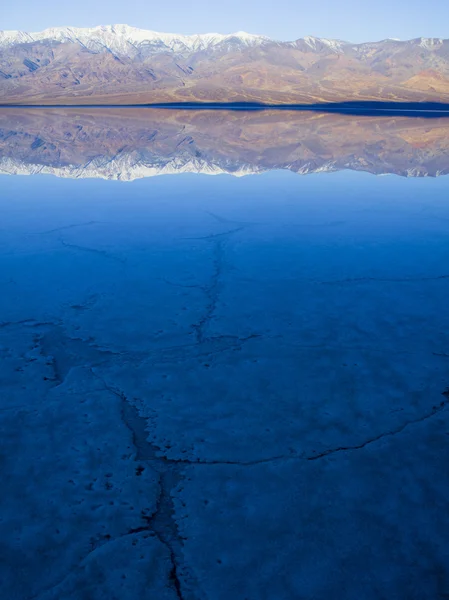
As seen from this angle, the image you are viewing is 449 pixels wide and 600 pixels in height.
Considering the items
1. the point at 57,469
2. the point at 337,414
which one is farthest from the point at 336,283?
the point at 57,469

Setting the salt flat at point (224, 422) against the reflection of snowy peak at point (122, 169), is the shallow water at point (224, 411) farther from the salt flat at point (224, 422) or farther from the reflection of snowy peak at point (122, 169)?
the reflection of snowy peak at point (122, 169)

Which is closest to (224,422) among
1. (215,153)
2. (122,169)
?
(122,169)

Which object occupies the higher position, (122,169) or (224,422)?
(122,169)

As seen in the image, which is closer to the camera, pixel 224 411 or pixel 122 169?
pixel 224 411

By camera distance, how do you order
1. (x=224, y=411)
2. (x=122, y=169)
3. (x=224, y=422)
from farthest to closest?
1. (x=122, y=169)
2. (x=224, y=411)
3. (x=224, y=422)

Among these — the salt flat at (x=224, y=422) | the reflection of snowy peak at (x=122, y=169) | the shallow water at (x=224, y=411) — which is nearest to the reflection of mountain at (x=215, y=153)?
the reflection of snowy peak at (x=122, y=169)

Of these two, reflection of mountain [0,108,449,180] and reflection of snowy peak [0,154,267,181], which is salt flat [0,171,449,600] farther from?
reflection of mountain [0,108,449,180]

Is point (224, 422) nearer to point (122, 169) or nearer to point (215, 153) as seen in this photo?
point (122, 169)

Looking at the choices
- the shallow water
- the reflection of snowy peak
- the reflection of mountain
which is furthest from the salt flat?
the reflection of mountain

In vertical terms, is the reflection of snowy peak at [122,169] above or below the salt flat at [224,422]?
above

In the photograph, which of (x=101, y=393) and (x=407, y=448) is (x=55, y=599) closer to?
(x=101, y=393)
